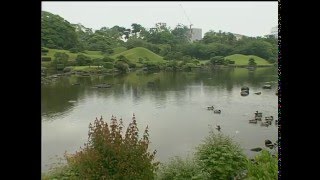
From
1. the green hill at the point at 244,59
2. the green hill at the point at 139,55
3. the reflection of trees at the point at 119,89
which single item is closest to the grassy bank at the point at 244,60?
the green hill at the point at 244,59

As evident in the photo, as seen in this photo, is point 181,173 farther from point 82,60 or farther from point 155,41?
point 155,41

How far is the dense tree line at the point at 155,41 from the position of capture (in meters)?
36.2

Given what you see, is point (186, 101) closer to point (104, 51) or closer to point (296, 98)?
point (296, 98)

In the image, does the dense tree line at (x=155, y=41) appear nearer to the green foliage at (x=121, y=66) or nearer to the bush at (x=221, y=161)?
the green foliage at (x=121, y=66)

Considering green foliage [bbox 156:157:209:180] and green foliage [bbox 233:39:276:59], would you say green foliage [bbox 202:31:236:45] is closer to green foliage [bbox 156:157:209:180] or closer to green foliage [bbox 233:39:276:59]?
green foliage [bbox 233:39:276:59]

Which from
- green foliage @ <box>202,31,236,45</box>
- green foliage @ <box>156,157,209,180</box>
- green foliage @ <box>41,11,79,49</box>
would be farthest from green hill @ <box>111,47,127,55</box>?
green foliage @ <box>156,157,209,180</box>

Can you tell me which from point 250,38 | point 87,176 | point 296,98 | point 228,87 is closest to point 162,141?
point 87,176

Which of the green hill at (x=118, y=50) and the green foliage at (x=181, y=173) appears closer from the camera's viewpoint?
the green foliage at (x=181, y=173)

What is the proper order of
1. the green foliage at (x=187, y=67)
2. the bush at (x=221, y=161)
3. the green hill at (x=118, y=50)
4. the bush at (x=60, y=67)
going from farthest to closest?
the green hill at (x=118, y=50)
the green foliage at (x=187, y=67)
the bush at (x=60, y=67)
the bush at (x=221, y=161)

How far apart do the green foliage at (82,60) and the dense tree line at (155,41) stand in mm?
3593

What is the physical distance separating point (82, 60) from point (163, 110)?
18.9m

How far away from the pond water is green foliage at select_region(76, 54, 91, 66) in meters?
6.93

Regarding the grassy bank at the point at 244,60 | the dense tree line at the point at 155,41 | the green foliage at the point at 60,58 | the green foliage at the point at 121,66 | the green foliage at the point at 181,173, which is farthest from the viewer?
the grassy bank at the point at 244,60
